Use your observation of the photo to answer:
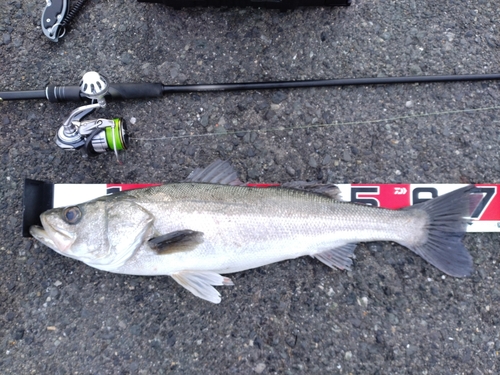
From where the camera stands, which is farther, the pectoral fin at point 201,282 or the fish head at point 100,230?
the pectoral fin at point 201,282

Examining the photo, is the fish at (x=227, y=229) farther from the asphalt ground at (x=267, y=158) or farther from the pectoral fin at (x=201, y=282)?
the asphalt ground at (x=267, y=158)

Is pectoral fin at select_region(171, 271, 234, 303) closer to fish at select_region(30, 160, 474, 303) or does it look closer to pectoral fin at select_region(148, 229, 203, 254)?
fish at select_region(30, 160, 474, 303)

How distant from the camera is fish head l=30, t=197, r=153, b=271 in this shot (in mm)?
2404

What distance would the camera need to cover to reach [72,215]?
2439 mm

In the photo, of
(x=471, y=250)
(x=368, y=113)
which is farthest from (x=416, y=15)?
(x=471, y=250)

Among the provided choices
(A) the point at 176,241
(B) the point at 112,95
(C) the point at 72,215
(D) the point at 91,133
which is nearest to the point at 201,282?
(A) the point at 176,241

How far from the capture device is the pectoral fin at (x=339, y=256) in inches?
104

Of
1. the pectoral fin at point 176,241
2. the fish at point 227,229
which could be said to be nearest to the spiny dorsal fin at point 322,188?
the fish at point 227,229

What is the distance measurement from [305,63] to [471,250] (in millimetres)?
1937

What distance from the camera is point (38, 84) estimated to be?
3.03 metres

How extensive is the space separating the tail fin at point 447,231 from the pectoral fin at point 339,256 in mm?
448

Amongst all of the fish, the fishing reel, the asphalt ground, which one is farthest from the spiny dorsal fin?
the fishing reel

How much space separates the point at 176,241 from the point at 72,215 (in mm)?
726

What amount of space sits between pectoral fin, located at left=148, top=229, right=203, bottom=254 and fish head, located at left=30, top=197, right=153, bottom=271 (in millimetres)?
97
